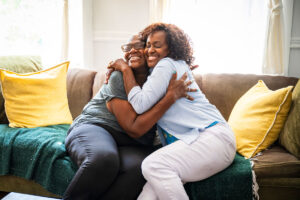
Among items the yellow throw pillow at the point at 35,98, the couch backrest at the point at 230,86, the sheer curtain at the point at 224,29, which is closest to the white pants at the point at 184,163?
the couch backrest at the point at 230,86

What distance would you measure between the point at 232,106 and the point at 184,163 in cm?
87

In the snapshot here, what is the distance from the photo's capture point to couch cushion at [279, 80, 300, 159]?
1.61 m

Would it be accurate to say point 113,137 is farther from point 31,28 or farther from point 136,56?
point 31,28

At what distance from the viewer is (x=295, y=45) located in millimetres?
2455

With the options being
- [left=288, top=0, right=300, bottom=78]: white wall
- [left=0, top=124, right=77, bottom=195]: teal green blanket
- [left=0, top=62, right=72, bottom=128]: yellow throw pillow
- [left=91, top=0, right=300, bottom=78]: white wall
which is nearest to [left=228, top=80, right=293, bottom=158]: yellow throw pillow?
[left=288, top=0, right=300, bottom=78]: white wall

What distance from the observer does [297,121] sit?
5.31 ft

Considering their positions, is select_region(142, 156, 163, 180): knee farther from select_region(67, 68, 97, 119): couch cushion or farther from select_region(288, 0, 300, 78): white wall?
select_region(288, 0, 300, 78): white wall

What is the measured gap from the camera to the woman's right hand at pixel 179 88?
149 centimetres

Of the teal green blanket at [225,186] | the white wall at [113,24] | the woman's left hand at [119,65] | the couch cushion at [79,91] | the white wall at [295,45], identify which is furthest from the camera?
the white wall at [113,24]

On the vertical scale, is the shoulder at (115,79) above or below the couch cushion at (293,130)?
above

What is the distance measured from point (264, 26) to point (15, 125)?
2.24 metres

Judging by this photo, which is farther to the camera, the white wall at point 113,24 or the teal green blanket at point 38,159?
the white wall at point 113,24

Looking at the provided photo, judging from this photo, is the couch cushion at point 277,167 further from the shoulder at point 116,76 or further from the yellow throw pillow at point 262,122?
the shoulder at point 116,76

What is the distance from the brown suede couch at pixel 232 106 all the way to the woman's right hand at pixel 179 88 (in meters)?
0.55
